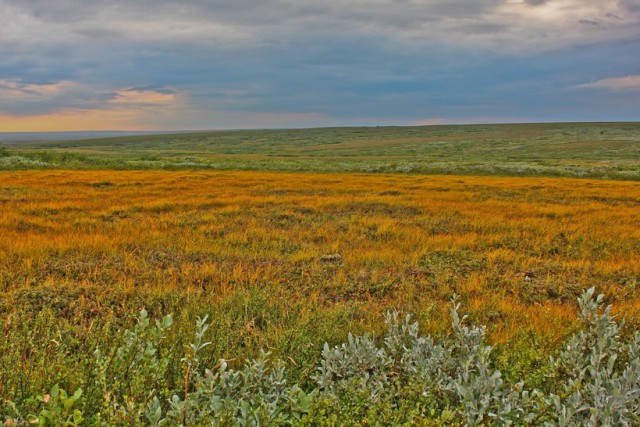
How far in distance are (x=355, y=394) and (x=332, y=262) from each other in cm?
469

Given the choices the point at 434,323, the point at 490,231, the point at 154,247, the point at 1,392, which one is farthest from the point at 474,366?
the point at 490,231

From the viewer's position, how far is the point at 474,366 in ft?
10.1

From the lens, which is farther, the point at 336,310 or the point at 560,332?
the point at 336,310

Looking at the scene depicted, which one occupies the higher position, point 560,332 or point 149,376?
point 149,376

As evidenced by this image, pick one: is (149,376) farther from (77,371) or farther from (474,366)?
(474,366)

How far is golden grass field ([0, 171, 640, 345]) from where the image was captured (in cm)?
485

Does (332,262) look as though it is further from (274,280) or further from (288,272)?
(274,280)

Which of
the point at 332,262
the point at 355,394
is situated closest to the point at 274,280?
the point at 332,262

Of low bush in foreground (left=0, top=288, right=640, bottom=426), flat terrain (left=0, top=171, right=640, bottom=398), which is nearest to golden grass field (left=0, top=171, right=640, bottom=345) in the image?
flat terrain (left=0, top=171, right=640, bottom=398)

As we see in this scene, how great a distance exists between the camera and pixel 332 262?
7254mm

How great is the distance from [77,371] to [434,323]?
3380 millimetres

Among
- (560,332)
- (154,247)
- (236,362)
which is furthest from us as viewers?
(154,247)

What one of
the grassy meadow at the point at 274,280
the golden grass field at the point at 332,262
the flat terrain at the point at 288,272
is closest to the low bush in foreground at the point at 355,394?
the grassy meadow at the point at 274,280

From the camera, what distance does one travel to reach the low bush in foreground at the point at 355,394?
7.04ft
